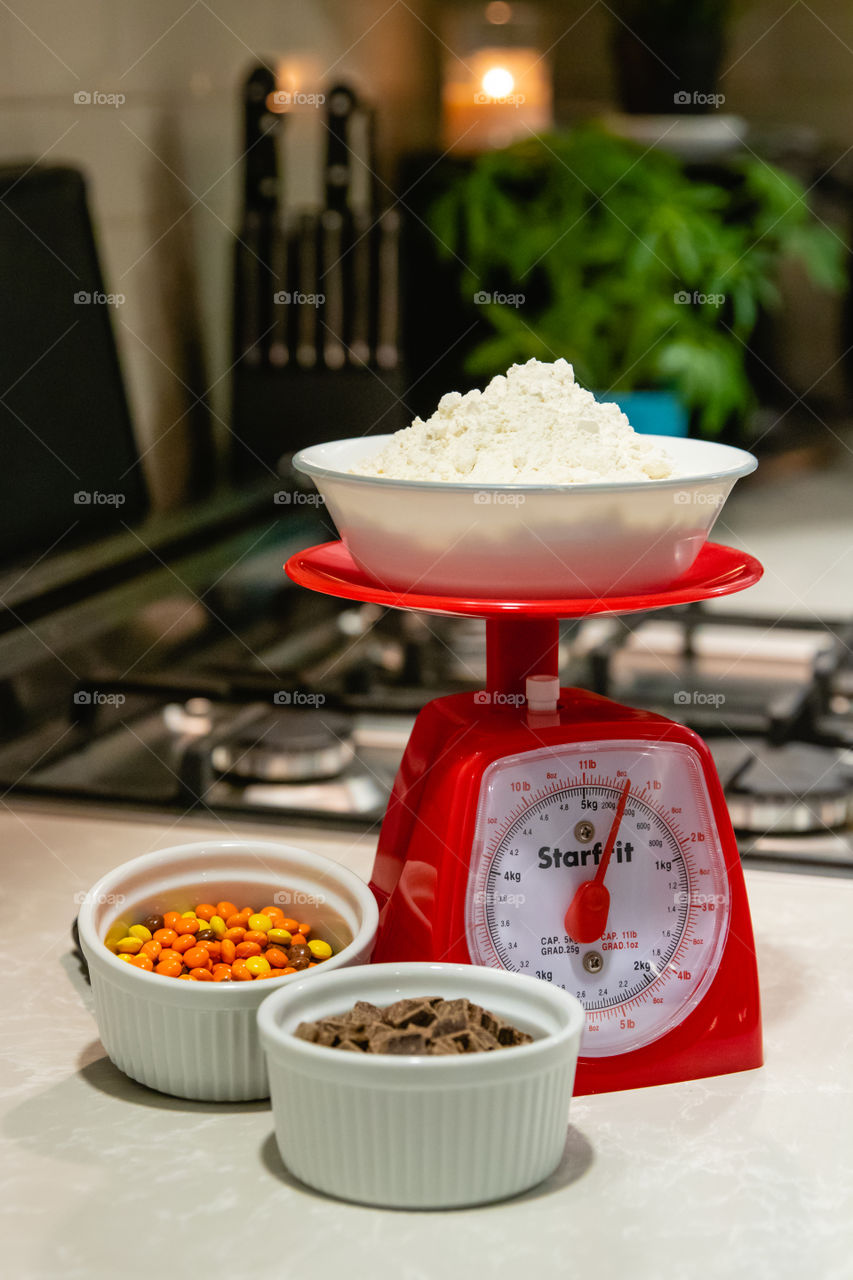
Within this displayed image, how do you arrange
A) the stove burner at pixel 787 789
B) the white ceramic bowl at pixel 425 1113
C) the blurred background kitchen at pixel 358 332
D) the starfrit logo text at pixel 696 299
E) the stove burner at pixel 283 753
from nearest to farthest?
the white ceramic bowl at pixel 425 1113, the stove burner at pixel 787 789, the stove burner at pixel 283 753, the blurred background kitchen at pixel 358 332, the starfrit logo text at pixel 696 299

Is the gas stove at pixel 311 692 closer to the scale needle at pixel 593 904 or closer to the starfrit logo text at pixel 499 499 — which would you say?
the scale needle at pixel 593 904

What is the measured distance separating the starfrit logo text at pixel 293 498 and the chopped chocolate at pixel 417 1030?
119cm

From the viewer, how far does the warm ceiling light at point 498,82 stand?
2230 millimetres

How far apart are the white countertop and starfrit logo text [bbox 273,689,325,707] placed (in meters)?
0.51

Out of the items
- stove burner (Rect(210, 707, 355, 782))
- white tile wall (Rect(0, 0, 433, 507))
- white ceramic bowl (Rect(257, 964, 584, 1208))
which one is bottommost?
white ceramic bowl (Rect(257, 964, 584, 1208))

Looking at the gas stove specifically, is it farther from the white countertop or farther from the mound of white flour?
the mound of white flour

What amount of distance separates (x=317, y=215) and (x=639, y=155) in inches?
18.9

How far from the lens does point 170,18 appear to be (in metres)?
→ 1.76

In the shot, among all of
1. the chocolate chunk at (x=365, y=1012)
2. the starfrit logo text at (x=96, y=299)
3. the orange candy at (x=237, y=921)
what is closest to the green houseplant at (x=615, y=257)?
the starfrit logo text at (x=96, y=299)

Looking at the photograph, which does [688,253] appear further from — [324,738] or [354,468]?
[354,468]

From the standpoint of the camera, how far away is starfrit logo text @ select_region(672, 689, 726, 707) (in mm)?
1547

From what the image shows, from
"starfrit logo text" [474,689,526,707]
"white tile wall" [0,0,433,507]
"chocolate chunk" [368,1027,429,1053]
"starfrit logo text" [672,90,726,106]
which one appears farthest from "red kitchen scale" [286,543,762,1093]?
"starfrit logo text" [672,90,726,106]

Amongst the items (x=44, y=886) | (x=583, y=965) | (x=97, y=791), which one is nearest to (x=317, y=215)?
(x=97, y=791)

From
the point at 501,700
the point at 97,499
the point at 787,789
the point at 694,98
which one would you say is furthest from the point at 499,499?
the point at 694,98
